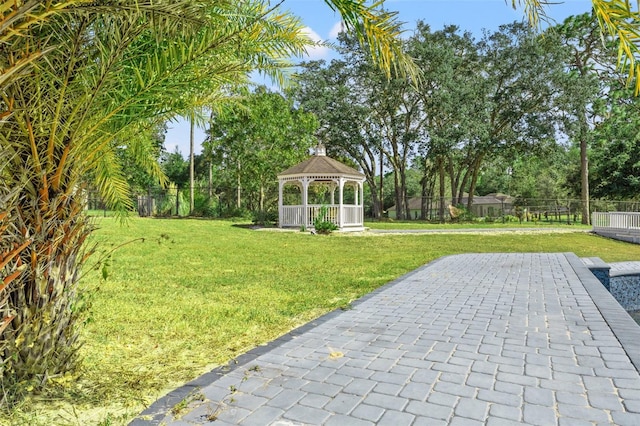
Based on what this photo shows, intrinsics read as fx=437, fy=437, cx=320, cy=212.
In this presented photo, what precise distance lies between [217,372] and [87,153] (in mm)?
1755

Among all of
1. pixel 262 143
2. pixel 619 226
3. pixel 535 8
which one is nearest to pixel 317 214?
pixel 262 143

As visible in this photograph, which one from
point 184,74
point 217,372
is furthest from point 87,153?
point 217,372

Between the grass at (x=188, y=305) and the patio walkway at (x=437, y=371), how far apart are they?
361 mm

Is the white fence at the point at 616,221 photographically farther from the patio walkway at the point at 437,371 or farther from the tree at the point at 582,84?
the patio walkway at the point at 437,371

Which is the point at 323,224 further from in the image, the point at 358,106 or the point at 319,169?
the point at 358,106

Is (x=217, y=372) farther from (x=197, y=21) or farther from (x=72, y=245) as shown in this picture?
(x=197, y=21)

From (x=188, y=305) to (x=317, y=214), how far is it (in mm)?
14343

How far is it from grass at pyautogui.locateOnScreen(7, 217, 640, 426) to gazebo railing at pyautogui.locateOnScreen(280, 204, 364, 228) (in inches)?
270

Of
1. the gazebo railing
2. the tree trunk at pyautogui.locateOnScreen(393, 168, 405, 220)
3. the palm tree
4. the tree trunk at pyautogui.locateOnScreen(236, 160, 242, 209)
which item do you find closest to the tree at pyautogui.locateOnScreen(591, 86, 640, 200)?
the tree trunk at pyautogui.locateOnScreen(393, 168, 405, 220)

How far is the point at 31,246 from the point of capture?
2.57 metres

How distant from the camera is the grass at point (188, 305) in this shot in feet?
9.37

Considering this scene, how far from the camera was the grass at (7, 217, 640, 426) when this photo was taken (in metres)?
2.86

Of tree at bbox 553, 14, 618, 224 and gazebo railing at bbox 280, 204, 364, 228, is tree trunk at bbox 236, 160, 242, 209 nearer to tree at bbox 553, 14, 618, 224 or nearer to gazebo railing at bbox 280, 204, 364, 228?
gazebo railing at bbox 280, 204, 364, 228

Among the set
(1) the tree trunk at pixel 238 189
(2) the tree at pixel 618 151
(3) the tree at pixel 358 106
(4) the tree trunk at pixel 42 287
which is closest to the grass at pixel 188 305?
(4) the tree trunk at pixel 42 287
